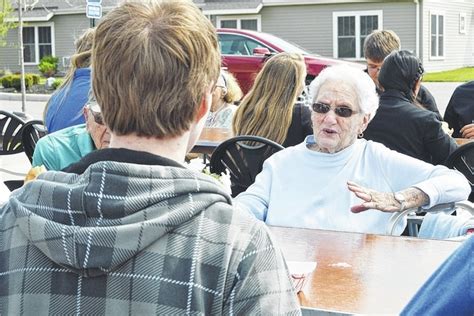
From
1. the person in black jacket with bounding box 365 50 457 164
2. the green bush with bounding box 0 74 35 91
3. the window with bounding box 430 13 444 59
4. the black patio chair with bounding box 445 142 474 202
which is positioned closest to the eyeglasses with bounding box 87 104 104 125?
the black patio chair with bounding box 445 142 474 202

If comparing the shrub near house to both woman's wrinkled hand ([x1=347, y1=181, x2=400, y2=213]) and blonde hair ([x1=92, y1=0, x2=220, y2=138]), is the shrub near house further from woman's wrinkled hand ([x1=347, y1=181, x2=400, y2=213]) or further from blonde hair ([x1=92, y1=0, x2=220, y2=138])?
blonde hair ([x1=92, y1=0, x2=220, y2=138])

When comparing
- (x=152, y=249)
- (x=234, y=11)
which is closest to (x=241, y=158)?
(x=152, y=249)

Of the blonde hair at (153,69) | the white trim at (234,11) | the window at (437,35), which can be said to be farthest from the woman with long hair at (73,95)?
the window at (437,35)

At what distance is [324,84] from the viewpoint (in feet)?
13.3

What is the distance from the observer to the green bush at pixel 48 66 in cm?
3209

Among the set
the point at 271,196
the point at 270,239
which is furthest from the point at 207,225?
the point at 271,196

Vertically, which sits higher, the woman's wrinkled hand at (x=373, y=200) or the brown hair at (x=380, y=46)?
the brown hair at (x=380, y=46)

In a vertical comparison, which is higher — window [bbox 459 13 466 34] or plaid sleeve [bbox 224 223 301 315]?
window [bbox 459 13 466 34]

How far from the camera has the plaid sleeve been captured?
4.95ft

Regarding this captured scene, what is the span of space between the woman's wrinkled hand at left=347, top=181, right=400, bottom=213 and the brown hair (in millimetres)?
4218

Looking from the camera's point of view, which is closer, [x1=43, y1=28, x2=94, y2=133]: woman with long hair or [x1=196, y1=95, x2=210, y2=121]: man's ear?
[x1=196, y1=95, x2=210, y2=121]: man's ear

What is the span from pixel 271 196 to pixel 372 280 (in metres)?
1.31

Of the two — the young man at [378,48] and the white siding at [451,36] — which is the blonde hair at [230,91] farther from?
the white siding at [451,36]

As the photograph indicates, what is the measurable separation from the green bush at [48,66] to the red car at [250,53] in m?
14.3
